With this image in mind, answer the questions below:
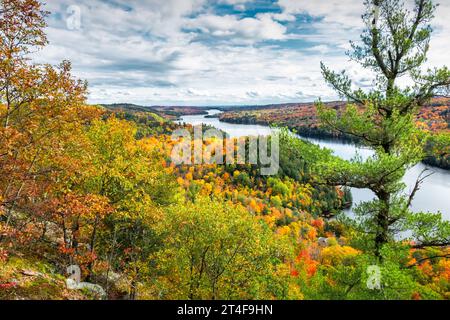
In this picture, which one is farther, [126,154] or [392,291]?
[126,154]

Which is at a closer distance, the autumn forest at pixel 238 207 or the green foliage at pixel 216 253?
the autumn forest at pixel 238 207

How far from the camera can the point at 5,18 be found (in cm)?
910

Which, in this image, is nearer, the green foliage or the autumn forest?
the autumn forest

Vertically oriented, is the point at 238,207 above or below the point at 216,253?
above

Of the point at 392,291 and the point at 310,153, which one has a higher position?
the point at 310,153

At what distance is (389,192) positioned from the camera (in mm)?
10383

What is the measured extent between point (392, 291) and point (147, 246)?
16.3 meters

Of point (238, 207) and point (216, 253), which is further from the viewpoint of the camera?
point (238, 207)

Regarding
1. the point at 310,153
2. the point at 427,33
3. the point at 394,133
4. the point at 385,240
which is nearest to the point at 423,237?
the point at 385,240
